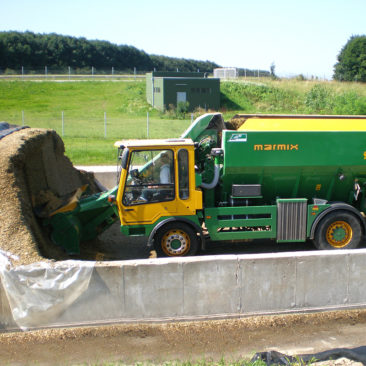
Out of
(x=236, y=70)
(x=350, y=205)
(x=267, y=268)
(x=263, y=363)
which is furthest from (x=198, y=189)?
(x=236, y=70)

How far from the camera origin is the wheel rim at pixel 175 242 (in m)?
8.29

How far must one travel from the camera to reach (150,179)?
26.9 ft

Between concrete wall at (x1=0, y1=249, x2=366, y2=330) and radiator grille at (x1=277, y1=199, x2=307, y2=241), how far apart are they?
1948 mm

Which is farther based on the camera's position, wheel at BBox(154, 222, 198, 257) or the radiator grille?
the radiator grille

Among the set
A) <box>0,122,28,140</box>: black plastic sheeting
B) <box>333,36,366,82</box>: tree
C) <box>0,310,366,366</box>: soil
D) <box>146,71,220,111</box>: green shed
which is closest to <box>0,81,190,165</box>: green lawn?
<box>146,71,220,111</box>: green shed

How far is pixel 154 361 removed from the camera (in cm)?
555

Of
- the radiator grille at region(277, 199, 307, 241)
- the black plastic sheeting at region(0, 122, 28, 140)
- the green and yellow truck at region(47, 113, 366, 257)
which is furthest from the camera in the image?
the black plastic sheeting at region(0, 122, 28, 140)

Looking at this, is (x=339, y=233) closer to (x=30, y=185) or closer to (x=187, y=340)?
(x=187, y=340)

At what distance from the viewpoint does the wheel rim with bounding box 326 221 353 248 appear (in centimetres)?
866

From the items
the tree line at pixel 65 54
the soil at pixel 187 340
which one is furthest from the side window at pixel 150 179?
the tree line at pixel 65 54

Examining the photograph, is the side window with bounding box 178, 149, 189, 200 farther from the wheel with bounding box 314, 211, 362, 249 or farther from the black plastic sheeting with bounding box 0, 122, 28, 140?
the black plastic sheeting with bounding box 0, 122, 28, 140

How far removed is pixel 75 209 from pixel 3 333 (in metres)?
3.09

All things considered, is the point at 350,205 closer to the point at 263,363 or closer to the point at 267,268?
the point at 267,268

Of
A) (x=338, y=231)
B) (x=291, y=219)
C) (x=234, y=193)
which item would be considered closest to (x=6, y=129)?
(x=234, y=193)
